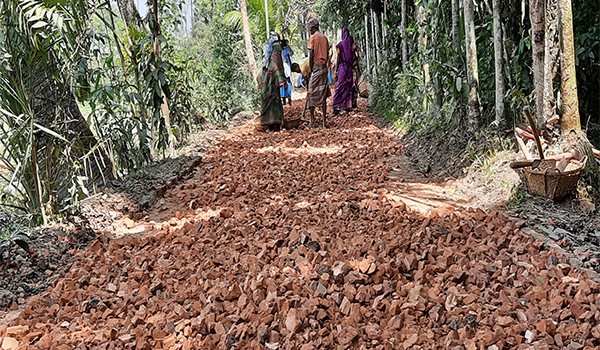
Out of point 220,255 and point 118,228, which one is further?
point 118,228

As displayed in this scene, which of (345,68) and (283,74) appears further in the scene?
(345,68)

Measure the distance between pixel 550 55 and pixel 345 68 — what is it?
6448 millimetres

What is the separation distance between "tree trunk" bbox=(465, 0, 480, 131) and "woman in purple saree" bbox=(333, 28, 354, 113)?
4.98m

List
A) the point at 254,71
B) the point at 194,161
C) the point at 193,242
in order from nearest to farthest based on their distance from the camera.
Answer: the point at 193,242
the point at 194,161
the point at 254,71

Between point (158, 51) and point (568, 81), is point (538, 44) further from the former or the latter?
point (158, 51)

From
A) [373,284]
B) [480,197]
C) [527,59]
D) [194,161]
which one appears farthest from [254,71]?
[373,284]

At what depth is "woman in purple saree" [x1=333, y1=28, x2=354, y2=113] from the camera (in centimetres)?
970

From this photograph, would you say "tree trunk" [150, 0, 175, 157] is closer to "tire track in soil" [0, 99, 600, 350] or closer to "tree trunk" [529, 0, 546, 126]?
"tire track in soil" [0, 99, 600, 350]

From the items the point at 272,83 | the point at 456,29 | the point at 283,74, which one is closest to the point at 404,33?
the point at 283,74

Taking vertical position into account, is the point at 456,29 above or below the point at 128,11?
below

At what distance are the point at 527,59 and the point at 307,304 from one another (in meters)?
3.55

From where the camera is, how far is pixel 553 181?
10.5 feet

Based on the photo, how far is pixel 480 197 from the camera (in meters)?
3.84

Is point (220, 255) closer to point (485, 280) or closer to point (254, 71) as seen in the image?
point (485, 280)
